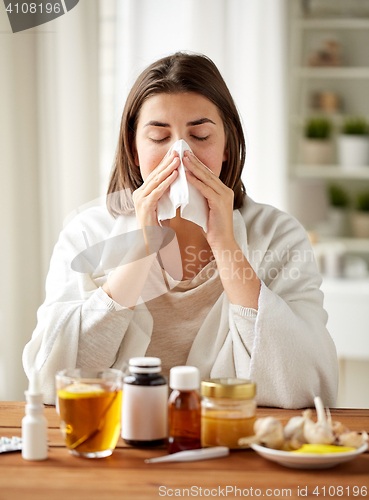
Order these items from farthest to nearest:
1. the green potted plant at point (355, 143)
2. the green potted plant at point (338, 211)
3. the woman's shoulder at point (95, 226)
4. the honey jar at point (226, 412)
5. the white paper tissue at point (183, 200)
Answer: the green potted plant at point (338, 211) < the green potted plant at point (355, 143) < the woman's shoulder at point (95, 226) < the white paper tissue at point (183, 200) < the honey jar at point (226, 412)

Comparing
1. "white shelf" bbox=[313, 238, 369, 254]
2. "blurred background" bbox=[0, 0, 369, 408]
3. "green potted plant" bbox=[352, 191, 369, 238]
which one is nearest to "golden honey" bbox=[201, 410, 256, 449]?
"blurred background" bbox=[0, 0, 369, 408]

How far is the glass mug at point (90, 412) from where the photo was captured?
0.71 meters

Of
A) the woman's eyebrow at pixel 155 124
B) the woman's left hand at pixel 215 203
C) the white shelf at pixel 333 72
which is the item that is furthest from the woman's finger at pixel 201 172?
the white shelf at pixel 333 72

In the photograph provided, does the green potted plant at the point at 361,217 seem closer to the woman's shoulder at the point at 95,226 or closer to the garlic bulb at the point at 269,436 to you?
the woman's shoulder at the point at 95,226

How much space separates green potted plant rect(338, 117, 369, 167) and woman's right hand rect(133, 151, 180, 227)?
2.14 metres

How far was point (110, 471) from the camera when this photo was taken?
0.68 meters

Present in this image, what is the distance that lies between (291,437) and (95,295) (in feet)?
1.94

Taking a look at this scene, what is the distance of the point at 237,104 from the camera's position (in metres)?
2.55

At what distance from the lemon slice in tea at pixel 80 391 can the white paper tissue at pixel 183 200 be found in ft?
1.86

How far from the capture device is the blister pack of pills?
749 mm

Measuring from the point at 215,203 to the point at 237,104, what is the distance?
1438 mm

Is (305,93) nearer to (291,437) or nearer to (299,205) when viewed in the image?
(299,205)

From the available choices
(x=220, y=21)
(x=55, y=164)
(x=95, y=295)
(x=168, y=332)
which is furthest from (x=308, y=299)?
(x=220, y=21)

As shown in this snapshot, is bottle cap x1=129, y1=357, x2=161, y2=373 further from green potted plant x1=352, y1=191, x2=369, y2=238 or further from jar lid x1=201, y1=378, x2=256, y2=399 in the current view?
green potted plant x1=352, y1=191, x2=369, y2=238
